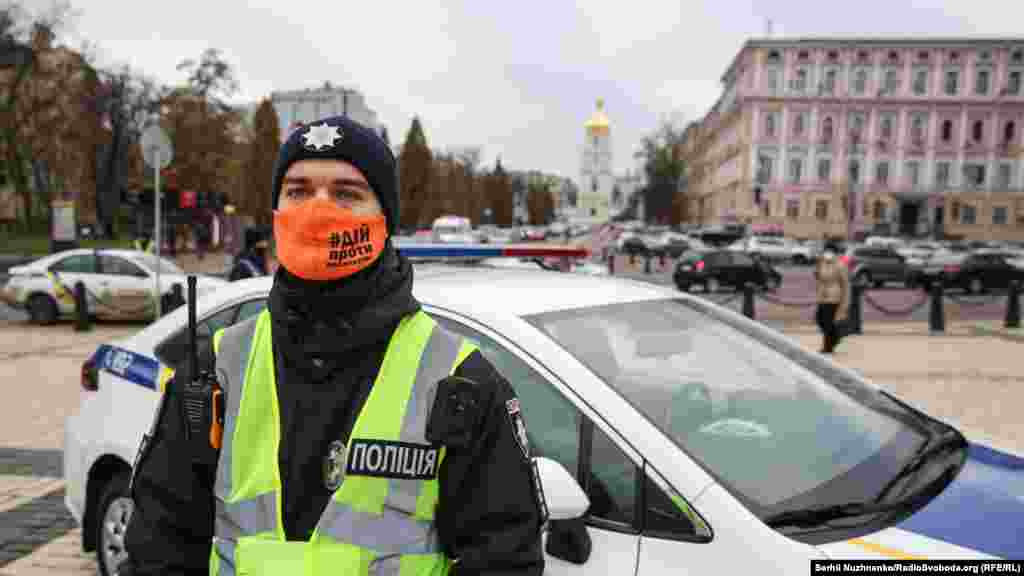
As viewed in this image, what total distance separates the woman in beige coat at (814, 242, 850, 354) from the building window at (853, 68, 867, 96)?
78.6m

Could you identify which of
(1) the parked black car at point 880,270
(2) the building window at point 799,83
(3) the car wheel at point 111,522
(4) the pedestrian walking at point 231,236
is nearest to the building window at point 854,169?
(2) the building window at point 799,83

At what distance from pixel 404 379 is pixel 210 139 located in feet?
141

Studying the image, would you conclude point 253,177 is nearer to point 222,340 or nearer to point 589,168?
point 222,340

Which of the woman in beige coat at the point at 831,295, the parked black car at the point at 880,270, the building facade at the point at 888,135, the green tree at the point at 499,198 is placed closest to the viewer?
the woman in beige coat at the point at 831,295

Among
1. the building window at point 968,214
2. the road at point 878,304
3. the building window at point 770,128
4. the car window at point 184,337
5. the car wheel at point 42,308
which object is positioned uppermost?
the building window at point 770,128

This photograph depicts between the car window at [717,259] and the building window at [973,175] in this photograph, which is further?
the building window at [973,175]

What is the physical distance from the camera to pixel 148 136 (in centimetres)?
1010

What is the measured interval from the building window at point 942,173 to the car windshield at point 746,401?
294 ft

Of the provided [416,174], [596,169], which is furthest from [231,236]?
[596,169]

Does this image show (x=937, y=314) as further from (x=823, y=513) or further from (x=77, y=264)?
(x=77, y=264)

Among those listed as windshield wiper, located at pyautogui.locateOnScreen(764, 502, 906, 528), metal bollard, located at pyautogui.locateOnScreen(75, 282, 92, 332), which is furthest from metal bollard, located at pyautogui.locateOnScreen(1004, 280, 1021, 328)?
metal bollard, located at pyautogui.locateOnScreen(75, 282, 92, 332)

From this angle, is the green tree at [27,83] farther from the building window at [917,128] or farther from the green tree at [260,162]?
the building window at [917,128]

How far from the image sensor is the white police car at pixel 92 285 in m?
14.6

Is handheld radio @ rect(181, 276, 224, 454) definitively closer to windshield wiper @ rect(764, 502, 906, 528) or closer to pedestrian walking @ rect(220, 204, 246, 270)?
windshield wiper @ rect(764, 502, 906, 528)
